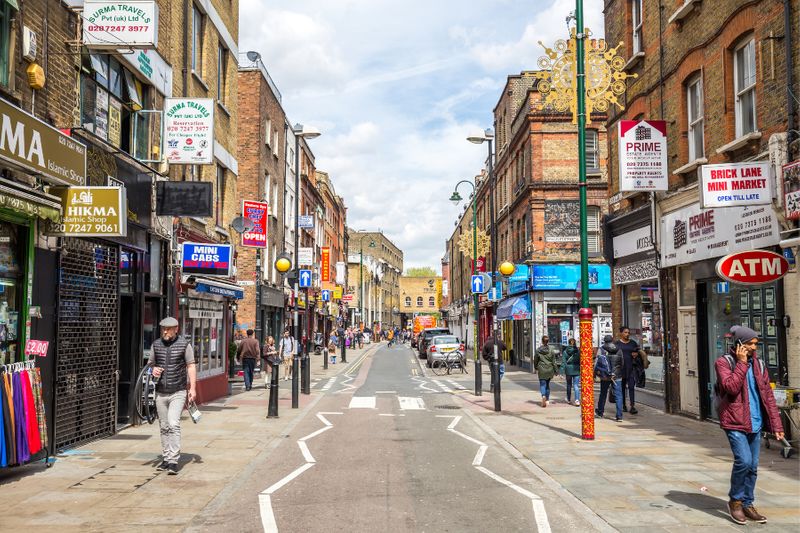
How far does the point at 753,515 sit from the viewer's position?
22.4ft

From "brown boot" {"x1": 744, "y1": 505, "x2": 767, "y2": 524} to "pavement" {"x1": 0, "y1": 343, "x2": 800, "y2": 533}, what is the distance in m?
0.11

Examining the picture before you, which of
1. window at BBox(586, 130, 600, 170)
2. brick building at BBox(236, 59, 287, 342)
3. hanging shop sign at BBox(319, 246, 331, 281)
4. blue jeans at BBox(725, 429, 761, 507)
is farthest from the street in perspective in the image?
hanging shop sign at BBox(319, 246, 331, 281)

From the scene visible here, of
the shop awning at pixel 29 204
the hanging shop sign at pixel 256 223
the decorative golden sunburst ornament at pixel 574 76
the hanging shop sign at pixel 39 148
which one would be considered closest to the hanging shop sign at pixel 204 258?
the hanging shop sign at pixel 39 148

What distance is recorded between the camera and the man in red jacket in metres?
6.88

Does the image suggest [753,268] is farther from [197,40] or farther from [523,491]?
[197,40]

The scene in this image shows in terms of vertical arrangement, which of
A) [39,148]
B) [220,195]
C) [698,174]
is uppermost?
[220,195]

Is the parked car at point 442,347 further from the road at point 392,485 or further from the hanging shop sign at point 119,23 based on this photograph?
the hanging shop sign at point 119,23

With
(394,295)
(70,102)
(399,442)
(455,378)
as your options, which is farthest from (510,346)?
(394,295)

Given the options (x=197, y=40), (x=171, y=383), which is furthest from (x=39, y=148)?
(x=197, y=40)

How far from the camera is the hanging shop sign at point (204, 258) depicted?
15.6m

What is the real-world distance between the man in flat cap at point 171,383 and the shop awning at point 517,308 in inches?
940

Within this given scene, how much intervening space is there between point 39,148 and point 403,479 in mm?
6240

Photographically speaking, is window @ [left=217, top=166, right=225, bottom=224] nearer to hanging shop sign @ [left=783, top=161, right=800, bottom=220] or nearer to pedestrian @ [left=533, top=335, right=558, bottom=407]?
pedestrian @ [left=533, top=335, right=558, bottom=407]

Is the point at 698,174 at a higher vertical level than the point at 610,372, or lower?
higher
